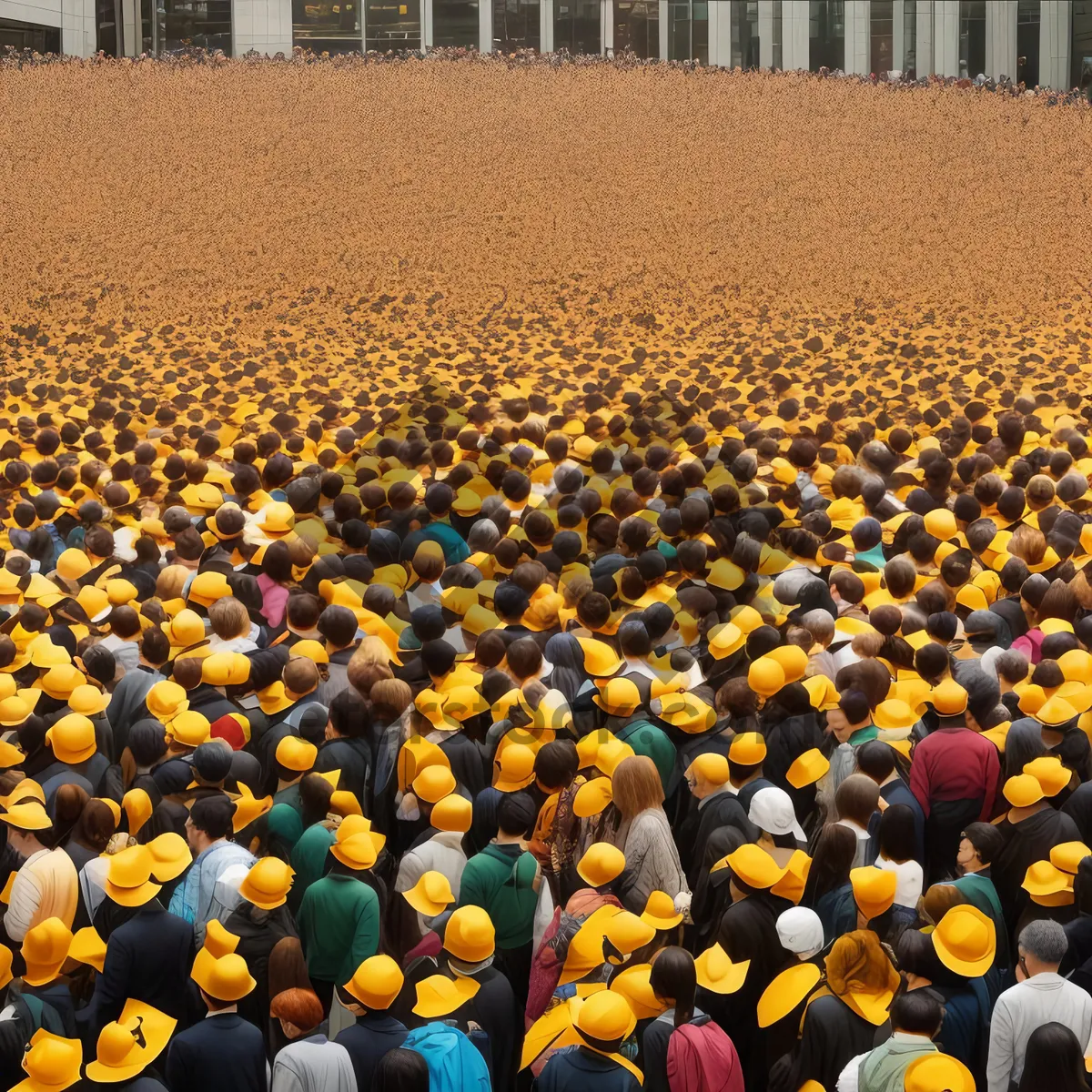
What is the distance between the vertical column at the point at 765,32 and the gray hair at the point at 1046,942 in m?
46.9

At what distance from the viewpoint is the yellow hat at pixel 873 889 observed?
5.68m

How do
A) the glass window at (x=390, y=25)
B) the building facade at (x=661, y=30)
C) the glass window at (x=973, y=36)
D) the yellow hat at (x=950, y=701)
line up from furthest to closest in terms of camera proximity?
the glass window at (x=973, y=36) → the glass window at (x=390, y=25) → the building facade at (x=661, y=30) → the yellow hat at (x=950, y=701)

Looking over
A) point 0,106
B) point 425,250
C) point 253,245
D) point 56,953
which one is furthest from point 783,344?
point 0,106

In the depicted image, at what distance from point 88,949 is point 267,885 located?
2.39 ft

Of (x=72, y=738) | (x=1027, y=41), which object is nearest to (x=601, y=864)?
(x=72, y=738)

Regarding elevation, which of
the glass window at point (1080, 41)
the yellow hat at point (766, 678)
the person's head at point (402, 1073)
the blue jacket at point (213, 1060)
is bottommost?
the blue jacket at point (213, 1060)

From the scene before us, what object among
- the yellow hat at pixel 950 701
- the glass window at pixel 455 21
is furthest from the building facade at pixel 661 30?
the yellow hat at pixel 950 701

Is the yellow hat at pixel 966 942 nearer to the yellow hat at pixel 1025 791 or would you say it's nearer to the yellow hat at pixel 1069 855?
the yellow hat at pixel 1069 855

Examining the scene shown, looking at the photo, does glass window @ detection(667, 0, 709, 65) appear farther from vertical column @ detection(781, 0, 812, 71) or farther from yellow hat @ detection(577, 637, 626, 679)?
yellow hat @ detection(577, 637, 626, 679)

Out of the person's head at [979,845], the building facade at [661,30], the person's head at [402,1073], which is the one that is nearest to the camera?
the person's head at [402,1073]

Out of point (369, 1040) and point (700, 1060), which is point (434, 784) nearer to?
point (369, 1040)

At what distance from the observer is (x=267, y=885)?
229 inches

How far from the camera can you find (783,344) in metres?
17.6

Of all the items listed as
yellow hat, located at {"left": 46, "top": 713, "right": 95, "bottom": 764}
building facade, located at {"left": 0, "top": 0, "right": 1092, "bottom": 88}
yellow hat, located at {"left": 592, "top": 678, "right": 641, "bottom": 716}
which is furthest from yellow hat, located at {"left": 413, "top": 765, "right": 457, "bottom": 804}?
building facade, located at {"left": 0, "top": 0, "right": 1092, "bottom": 88}
